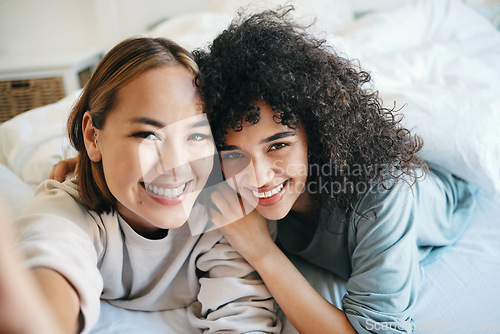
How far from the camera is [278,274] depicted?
756 millimetres

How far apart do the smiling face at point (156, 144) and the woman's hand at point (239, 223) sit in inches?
4.6

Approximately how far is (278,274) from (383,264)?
18cm

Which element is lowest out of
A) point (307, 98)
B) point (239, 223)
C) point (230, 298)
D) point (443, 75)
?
point (230, 298)

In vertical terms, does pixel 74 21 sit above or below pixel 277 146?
above

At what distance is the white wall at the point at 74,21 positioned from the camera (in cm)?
232

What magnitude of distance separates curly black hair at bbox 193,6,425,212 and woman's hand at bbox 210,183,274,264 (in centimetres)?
12

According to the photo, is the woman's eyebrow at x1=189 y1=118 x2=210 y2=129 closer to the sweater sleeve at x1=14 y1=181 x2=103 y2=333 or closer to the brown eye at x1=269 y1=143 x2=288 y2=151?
the brown eye at x1=269 y1=143 x2=288 y2=151

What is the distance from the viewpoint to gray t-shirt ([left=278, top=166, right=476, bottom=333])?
715mm

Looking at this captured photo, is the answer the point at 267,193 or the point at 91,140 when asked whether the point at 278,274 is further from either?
the point at 91,140

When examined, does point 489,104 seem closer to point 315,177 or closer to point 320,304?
point 315,177

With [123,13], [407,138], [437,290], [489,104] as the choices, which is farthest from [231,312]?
[123,13]

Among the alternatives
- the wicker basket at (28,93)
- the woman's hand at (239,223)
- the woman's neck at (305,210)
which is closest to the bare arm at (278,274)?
the woman's hand at (239,223)

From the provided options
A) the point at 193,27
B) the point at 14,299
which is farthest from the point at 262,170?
the point at 193,27

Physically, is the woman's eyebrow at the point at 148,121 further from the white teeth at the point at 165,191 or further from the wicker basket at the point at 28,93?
the wicker basket at the point at 28,93
